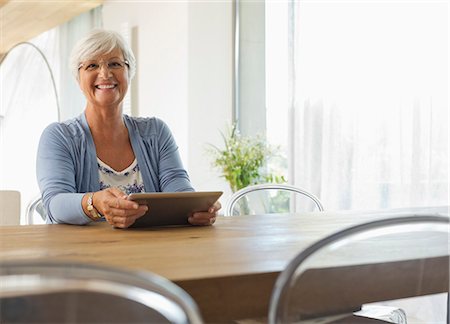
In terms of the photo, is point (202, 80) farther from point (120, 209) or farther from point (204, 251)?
point (204, 251)

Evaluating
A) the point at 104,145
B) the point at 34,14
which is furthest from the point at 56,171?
the point at 34,14

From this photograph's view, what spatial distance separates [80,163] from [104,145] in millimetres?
141

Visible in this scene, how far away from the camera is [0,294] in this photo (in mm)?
746

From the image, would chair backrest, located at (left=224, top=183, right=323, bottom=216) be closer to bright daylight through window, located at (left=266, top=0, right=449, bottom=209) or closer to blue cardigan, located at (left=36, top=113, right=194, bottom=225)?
bright daylight through window, located at (left=266, top=0, right=449, bottom=209)

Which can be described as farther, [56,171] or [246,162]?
[246,162]

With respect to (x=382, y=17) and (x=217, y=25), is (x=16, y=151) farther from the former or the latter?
(x=382, y=17)

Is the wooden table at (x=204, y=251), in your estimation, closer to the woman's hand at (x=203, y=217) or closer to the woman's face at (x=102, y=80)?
the woman's hand at (x=203, y=217)

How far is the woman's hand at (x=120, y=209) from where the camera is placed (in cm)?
178

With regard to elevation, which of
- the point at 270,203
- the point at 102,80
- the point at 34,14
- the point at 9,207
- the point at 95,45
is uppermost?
the point at 34,14

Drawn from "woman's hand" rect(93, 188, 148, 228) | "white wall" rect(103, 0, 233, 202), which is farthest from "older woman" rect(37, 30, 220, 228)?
"white wall" rect(103, 0, 233, 202)

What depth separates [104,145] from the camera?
2.51 meters

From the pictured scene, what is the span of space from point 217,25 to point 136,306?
4967 millimetres

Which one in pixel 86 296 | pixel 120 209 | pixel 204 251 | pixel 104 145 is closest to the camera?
pixel 86 296

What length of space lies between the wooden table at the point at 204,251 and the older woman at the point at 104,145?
1.33 ft
